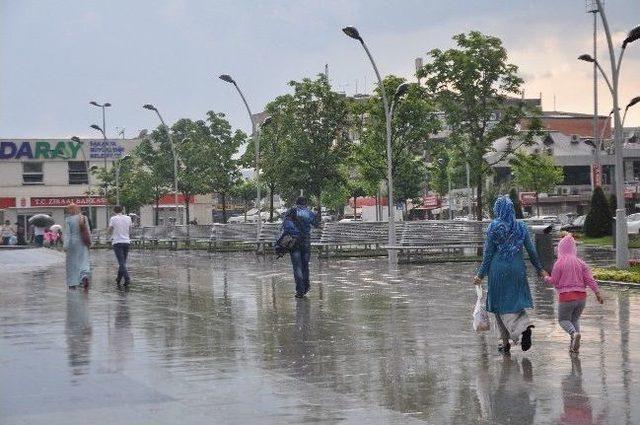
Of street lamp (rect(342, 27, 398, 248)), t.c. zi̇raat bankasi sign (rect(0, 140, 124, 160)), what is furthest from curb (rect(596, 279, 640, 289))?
t.c. zi̇raat bankasi sign (rect(0, 140, 124, 160))

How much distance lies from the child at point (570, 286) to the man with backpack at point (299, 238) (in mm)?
7848

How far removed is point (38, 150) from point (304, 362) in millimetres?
83440

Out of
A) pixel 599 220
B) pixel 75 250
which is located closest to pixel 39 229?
pixel 599 220

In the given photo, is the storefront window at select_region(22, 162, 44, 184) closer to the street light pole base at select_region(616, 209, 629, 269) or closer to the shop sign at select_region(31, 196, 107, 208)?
the shop sign at select_region(31, 196, 107, 208)

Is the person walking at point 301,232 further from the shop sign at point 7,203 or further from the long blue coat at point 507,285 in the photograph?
the shop sign at point 7,203

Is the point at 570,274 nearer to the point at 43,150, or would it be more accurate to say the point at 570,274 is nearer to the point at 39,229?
the point at 39,229

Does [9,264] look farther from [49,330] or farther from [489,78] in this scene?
[49,330]

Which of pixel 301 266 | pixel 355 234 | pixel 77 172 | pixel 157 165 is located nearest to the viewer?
pixel 301 266

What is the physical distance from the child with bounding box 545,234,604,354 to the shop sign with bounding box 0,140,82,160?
268ft

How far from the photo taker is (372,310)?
1595cm

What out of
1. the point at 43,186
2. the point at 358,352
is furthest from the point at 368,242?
the point at 43,186

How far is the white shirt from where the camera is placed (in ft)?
73.9

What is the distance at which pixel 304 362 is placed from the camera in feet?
34.1

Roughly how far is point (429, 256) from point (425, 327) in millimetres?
21222
